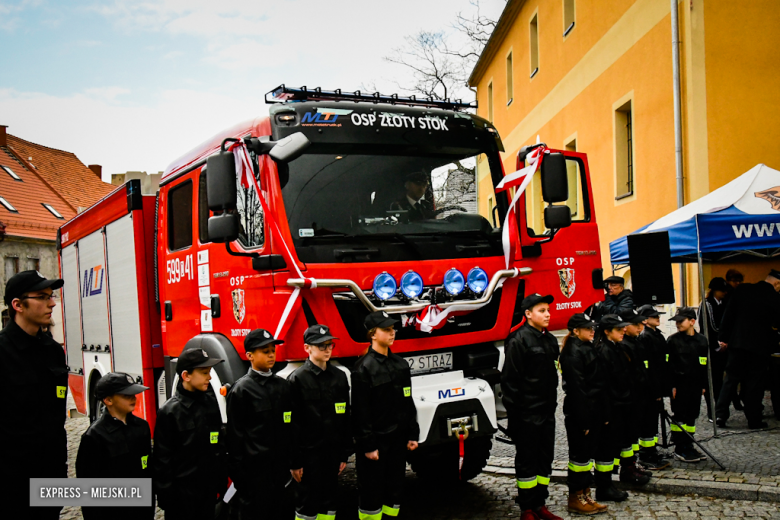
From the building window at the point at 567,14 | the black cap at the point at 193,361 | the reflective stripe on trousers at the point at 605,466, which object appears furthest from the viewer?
the building window at the point at 567,14

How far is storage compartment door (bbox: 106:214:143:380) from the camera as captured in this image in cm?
665

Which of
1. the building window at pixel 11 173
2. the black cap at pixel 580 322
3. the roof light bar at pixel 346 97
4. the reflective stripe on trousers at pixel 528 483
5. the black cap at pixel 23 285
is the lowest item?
the reflective stripe on trousers at pixel 528 483

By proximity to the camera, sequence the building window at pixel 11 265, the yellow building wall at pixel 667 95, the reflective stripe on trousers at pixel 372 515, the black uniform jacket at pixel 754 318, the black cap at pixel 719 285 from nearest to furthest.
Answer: the reflective stripe on trousers at pixel 372 515 → the black uniform jacket at pixel 754 318 → the black cap at pixel 719 285 → the yellow building wall at pixel 667 95 → the building window at pixel 11 265

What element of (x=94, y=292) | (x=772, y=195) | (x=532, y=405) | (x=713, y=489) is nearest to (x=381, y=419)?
(x=532, y=405)

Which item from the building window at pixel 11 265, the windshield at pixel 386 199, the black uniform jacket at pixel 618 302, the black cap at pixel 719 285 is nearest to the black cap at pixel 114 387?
the windshield at pixel 386 199

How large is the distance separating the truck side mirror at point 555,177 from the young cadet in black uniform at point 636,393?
1361 mm

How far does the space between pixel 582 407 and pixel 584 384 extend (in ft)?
0.61

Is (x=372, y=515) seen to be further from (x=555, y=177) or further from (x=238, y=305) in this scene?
(x=555, y=177)

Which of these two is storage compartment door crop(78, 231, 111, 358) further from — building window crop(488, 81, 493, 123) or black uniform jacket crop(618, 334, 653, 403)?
building window crop(488, 81, 493, 123)

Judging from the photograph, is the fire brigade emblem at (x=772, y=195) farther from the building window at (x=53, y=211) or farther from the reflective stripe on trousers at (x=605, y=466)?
the building window at (x=53, y=211)

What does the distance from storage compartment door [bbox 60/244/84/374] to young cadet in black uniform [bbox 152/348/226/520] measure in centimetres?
503

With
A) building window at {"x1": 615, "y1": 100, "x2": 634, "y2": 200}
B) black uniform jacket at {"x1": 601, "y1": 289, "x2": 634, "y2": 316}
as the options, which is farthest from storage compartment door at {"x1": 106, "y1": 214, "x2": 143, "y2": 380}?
building window at {"x1": 615, "y1": 100, "x2": 634, "y2": 200}

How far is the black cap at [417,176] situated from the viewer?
18.0 ft

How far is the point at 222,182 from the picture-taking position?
477 centimetres
